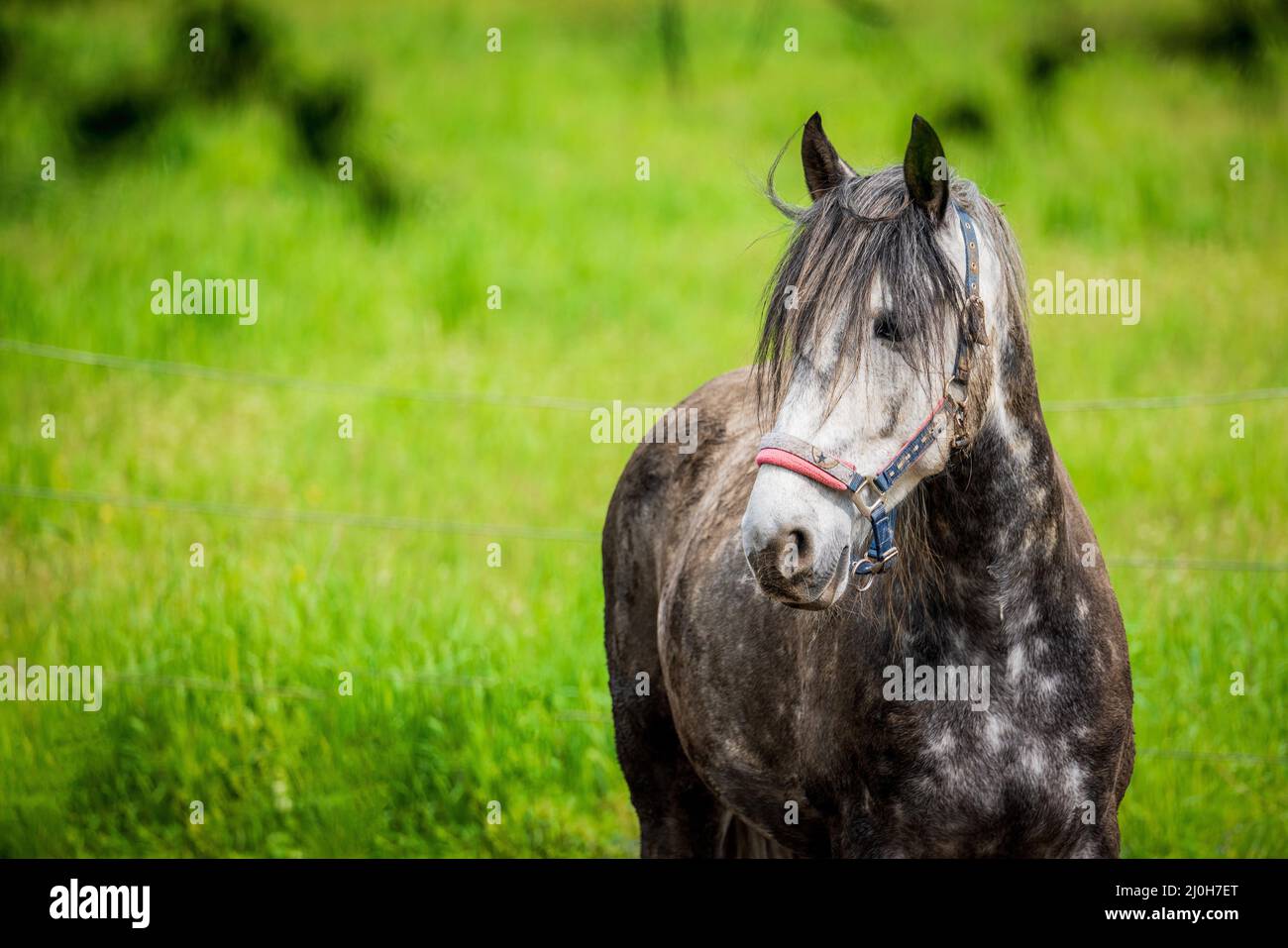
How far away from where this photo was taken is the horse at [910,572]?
2.43 meters

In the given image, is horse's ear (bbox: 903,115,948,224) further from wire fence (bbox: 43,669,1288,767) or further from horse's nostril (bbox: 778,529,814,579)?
wire fence (bbox: 43,669,1288,767)

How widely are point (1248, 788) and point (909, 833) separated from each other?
91.2 inches

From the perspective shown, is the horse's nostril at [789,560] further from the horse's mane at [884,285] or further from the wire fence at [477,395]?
the wire fence at [477,395]

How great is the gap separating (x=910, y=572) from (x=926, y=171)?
33.6 inches

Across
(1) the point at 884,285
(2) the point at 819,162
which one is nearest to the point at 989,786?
(1) the point at 884,285

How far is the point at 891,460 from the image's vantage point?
8.00 feet

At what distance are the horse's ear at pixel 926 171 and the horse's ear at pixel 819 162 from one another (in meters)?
0.25

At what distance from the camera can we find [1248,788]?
450 cm

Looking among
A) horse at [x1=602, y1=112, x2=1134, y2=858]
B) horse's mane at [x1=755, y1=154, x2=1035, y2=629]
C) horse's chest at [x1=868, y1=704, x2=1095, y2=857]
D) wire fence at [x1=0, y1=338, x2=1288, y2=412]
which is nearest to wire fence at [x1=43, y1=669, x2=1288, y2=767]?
wire fence at [x1=0, y1=338, x2=1288, y2=412]

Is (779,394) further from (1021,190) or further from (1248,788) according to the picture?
(1021,190)

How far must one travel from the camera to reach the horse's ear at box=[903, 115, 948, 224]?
246 centimetres

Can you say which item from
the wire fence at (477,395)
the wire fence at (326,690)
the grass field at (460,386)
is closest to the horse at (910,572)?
the grass field at (460,386)
